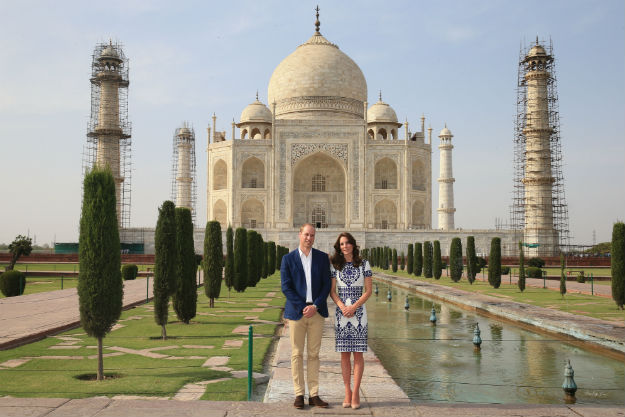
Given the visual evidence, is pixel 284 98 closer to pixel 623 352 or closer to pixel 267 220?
pixel 267 220

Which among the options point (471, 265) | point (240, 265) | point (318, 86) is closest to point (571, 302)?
point (471, 265)

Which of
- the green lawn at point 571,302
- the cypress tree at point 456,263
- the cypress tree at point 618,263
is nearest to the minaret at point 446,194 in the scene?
the cypress tree at point 456,263

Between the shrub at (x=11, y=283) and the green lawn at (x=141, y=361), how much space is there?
4.72m

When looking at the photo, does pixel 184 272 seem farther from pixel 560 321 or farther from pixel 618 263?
pixel 618 263

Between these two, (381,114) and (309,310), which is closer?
(309,310)

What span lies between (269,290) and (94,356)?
8455mm

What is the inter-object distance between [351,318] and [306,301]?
31cm

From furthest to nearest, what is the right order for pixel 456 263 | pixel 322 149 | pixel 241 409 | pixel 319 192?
pixel 319 192, pixel 322 149, pixel 456 263, pixel 241 409

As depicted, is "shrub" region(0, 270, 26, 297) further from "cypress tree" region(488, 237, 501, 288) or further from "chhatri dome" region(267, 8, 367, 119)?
"chhatri dome" region(267, 8, 367, 119)

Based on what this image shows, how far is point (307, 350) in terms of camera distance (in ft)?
12.0

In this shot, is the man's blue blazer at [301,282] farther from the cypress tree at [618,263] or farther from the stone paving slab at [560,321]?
the cypress tree at [618,263]

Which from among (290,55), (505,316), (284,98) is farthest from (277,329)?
(290,55)

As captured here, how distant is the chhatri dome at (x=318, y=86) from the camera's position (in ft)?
123

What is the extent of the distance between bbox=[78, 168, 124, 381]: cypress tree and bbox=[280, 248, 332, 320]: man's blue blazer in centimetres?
202
